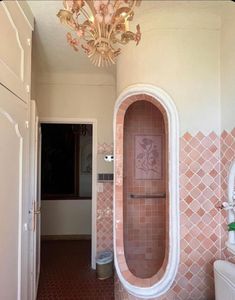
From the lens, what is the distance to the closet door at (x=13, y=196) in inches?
61.7

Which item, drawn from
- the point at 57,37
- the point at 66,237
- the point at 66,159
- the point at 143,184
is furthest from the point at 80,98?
the point at 66,237

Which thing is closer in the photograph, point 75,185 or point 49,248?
point 49,248

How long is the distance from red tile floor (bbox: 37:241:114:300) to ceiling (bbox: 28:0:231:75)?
2599 mm

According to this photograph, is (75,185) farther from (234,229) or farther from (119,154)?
(234,229)

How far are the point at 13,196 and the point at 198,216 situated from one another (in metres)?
1.41

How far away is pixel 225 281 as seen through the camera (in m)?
1.72

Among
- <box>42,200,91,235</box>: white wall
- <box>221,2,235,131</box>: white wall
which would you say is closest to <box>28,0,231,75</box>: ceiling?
<box>221,2,235,131</box>: white wall

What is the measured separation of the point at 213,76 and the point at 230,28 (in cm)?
36

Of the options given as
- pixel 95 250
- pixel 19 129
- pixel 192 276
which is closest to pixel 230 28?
pixel 19 129

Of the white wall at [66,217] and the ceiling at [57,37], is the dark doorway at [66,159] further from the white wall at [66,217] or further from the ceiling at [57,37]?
the ceiling at [57,37]

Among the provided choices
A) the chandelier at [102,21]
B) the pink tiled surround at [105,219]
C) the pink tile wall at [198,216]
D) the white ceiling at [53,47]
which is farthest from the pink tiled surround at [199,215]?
the pink tiled surround at [105,219]

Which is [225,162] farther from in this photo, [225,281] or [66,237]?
[66,237]

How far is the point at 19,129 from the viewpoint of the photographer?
191 centimetres

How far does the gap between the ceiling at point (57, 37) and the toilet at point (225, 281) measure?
1819 millimetres
